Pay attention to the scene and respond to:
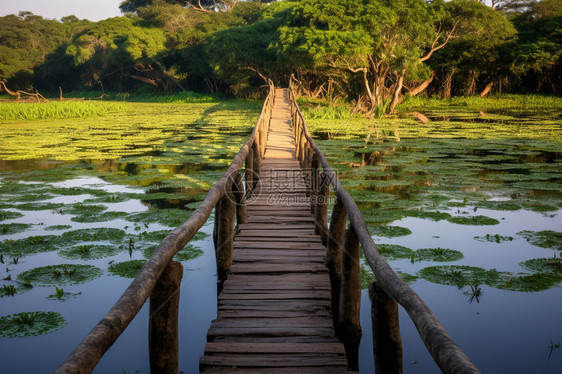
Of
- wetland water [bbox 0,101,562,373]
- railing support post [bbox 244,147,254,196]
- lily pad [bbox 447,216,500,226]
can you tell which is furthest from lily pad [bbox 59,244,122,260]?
lily pad [bbox 447,216,500,226]

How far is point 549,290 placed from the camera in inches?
159

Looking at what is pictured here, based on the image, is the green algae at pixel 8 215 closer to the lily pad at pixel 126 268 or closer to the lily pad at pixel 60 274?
the lily pad at pixel 60 274

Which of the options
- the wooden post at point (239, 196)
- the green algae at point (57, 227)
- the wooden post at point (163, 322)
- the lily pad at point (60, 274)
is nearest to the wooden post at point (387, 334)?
the wooden post at point (163, 322)

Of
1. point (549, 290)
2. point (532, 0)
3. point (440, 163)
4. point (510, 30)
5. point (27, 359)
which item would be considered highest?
point (532, 0)

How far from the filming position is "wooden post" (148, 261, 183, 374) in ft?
6.91

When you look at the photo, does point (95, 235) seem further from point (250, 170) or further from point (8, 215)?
point (250, 170)

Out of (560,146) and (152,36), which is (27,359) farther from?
(152,36)

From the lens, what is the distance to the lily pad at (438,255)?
15.6 ft

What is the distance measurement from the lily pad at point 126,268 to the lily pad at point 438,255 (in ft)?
8.74

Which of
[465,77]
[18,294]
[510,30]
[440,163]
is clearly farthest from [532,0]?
[18,294]

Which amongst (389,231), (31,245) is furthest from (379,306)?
(31,245)

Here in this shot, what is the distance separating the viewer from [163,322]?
2135mm

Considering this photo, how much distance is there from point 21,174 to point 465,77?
90.6 feet

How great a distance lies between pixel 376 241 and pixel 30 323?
3321mm
